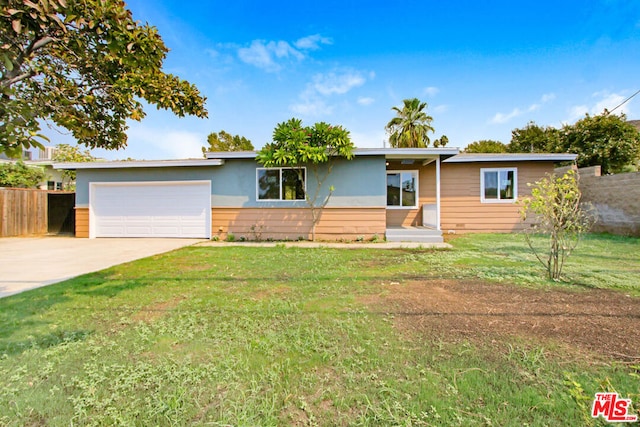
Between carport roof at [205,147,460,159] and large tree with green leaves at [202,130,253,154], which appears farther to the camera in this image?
large tree with green leaves at [202,130,253,154]

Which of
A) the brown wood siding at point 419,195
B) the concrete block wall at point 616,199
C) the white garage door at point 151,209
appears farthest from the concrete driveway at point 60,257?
the concrete block wall at point 616,199

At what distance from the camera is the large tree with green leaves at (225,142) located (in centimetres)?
2752

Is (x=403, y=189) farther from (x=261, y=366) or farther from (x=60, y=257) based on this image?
(x=60, y=257)

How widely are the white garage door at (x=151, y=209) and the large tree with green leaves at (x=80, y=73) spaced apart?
638 cm

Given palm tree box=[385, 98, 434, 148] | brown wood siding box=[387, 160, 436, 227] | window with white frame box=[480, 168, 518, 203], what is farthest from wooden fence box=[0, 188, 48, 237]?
palm tree box=[385, 98, 434, 148]

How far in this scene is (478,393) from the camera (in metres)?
1.78

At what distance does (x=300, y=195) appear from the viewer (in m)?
9.29

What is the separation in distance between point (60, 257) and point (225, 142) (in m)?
24.2

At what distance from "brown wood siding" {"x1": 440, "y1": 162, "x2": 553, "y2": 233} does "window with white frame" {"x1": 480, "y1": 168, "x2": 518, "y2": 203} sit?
154 mm

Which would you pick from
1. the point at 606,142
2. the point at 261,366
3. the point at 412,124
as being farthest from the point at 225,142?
the point at 261,366

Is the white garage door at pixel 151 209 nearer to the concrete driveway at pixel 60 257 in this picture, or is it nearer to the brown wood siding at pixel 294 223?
the concrete driveway at pixel 60 257

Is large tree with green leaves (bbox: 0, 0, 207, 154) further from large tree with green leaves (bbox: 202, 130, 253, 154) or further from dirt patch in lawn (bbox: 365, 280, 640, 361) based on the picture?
large tree with green leaves (bbox: 202, 130, 253, 154)

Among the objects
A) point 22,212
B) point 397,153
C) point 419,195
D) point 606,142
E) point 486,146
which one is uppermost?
point 486,146

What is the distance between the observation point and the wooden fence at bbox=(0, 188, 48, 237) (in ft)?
33.0
